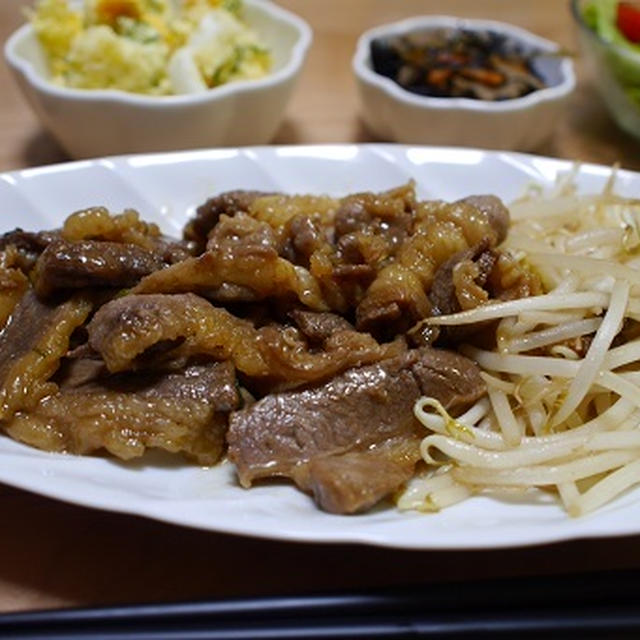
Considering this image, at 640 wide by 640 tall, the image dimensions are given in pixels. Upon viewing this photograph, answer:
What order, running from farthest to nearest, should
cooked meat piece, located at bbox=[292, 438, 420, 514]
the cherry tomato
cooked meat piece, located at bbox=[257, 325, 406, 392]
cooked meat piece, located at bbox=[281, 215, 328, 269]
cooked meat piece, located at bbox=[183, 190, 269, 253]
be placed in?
the cherry tomato, cooked meat piece, located at bbox=[183, 190, 269, 253], cooked meat piece, located at bbox=[281, 215, 328, 269], cooked meat piece, located at bbox=[257, 325, 406, 392], cooked meat piece, located at bbox=[292, 438, 420, 514]

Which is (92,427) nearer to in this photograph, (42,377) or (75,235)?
(42,377)

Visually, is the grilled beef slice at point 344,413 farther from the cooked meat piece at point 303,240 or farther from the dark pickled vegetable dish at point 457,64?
the dark pickled vegetable dish at point 457,64

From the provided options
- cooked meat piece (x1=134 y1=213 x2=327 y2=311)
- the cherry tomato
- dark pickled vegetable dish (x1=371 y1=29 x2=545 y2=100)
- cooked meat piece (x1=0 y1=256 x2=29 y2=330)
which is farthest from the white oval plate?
the cherry tomato

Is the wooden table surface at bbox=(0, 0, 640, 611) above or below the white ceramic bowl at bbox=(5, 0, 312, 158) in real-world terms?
below

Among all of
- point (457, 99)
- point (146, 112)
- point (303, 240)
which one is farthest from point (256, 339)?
point (457, 99)

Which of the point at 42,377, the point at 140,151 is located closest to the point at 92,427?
the point at 42,377

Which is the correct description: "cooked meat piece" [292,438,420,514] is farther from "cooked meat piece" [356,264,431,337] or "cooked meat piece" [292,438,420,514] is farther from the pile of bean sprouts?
"cooked meat piece" [356,264,431,337]

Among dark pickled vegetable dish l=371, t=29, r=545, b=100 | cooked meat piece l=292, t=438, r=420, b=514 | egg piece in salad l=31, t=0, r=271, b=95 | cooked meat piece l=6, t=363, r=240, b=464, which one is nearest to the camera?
cooked meat piece l=292, t=438, r=420, b=514

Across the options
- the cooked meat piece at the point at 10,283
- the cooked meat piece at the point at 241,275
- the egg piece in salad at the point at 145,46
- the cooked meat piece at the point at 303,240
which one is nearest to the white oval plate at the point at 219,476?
the cooked meat piece at the point at 10,283
